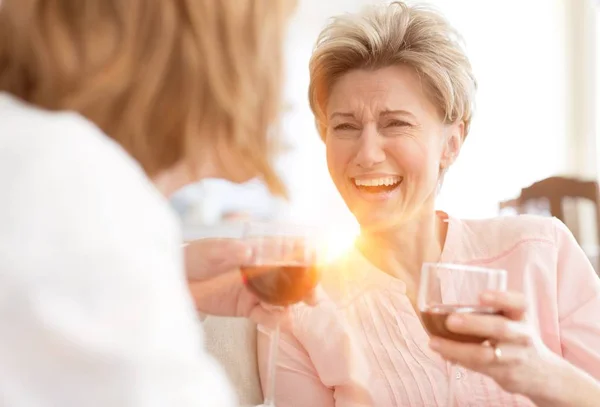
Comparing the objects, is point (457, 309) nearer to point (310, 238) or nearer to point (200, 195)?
point (310, 238)

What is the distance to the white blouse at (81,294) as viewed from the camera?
1.21ft

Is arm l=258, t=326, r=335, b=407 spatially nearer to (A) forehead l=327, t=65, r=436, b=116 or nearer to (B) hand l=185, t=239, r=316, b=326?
(B) hand l=185, t=239, r=316, b=326

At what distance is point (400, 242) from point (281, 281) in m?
0.46

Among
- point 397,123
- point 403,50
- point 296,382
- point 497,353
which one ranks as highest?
point 403,50

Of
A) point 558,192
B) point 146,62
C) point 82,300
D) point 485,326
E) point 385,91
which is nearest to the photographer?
point 82,300

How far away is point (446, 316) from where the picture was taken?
77cm

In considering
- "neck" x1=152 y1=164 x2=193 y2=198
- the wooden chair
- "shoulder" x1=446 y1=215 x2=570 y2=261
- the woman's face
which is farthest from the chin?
the wooden chair

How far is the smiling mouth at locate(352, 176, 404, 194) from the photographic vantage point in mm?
1175

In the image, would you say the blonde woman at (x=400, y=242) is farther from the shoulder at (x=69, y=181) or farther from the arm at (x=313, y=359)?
the shoulder at (x=69, y=181)

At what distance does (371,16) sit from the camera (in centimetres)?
120

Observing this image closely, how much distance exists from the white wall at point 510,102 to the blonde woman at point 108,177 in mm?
2752

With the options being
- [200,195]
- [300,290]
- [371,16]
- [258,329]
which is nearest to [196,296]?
[300,290]

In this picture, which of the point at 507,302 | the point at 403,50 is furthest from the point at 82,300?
the point at 403,50

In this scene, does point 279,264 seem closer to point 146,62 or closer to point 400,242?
point 146,62
